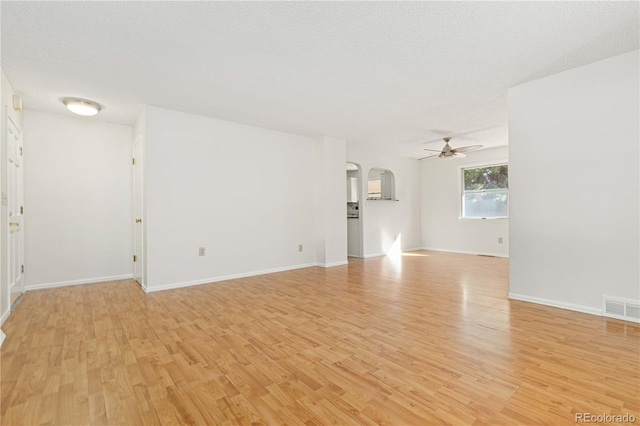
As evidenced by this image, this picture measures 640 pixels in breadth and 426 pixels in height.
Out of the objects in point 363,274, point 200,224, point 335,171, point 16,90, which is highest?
point 16,90

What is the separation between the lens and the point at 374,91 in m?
3.63

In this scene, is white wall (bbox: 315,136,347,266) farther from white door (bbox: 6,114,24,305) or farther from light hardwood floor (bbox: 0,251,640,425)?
white door (bbox: 6,114,24,305)

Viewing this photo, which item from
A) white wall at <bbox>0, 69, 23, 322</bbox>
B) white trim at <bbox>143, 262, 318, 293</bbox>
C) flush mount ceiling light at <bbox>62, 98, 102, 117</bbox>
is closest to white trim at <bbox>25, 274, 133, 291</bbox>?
white trim at <bbox>143, 262, 318, 293</bbox>

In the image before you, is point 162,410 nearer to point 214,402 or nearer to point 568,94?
point 214,402

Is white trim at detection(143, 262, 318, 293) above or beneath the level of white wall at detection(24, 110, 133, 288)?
beneath

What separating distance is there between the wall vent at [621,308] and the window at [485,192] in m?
4.28

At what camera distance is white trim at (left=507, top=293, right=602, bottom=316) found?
2.96m

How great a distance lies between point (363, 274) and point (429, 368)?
3.14 metres

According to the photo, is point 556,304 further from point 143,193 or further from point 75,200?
point 75,200

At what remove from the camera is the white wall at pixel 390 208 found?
7133mm

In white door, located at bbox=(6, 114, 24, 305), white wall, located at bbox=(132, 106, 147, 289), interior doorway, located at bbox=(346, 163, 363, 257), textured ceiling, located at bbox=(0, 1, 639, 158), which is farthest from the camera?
interior doorway, located at bbox=(346, 163, 363, 257)

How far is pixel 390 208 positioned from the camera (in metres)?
7.79

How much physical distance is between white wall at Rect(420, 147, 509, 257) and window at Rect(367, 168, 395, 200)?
3.89 feet

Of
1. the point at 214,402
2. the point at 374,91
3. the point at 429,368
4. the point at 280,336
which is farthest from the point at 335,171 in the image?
the point at 214,402
